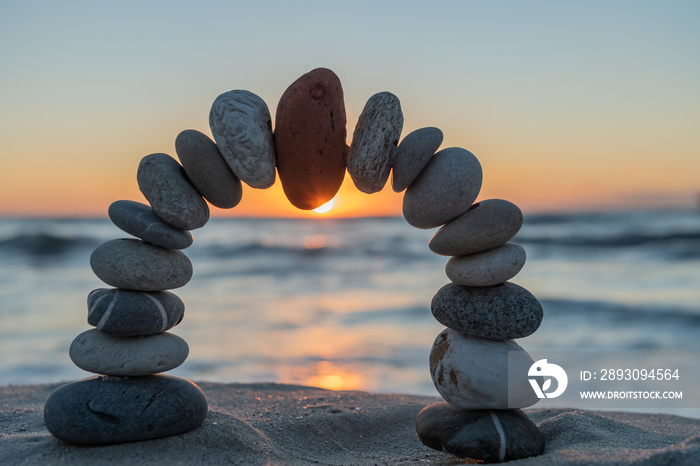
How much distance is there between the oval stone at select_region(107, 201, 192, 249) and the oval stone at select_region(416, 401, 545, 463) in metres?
1.85

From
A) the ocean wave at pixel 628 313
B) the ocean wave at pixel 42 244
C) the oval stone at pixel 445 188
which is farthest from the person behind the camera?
the ocean wave at pixel 42 244

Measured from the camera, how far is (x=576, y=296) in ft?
37.8

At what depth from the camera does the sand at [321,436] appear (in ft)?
9.27

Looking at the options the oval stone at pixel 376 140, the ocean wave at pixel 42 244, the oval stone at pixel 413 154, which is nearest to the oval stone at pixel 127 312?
the oval stone at pixel 376 140

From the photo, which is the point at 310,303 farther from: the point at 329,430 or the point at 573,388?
the point at 329,430

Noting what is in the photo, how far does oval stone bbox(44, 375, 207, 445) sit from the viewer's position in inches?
117

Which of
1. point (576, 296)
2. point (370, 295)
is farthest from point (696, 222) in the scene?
point (370, 295)

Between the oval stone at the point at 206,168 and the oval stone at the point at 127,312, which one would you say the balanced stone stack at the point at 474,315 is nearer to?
the oval stone at the point at 206,168

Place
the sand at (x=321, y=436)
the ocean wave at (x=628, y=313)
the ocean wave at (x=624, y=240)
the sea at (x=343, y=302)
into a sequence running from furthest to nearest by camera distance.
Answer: the ocean wave at (x=624, y=240) → the ocean wave at (x=628, y=313) → the sea at (x=343, y=302) → the sand at (x=321, y=436)

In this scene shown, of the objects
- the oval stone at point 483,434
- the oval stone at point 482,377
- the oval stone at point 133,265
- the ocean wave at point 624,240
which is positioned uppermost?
the oval stone at point 133,265

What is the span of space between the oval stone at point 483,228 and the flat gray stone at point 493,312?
0.27 meters

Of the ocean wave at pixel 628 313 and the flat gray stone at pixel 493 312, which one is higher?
the flat gray stone at pixel 493 312

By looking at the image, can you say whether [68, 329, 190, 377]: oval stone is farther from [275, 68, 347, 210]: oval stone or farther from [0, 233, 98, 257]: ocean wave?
[0, 233, 98, 257]: ocean wave

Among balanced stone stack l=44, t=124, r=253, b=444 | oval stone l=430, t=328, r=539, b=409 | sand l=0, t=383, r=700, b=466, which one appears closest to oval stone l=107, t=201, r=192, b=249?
balanced stone stack l=44, t=124, r=253, b=444
